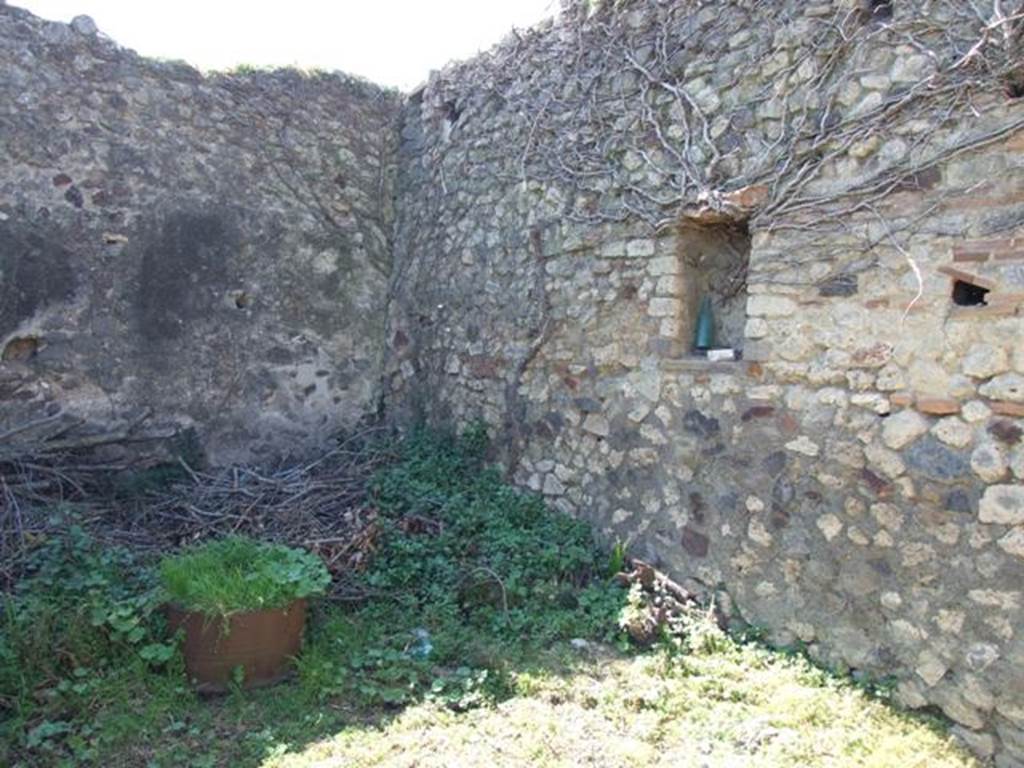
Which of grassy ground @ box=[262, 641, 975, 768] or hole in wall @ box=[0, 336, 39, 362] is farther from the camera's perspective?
hole in wall @ box=[0, 336, 39, 362]

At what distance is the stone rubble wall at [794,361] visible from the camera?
3008mm

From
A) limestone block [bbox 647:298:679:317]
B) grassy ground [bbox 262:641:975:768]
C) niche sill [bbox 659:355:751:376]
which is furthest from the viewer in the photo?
limestone block [bbox 647:298:679:317]

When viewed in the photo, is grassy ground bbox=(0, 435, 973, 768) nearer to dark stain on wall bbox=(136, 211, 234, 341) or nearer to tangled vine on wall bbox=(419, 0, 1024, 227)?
dark stain on wall bbox=(136, 211, 234, 341)

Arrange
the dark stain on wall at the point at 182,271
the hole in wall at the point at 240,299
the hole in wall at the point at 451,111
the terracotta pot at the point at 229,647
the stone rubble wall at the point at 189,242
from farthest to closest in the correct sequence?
the hole in wall at the point at 451,111 → the hole in wall at the point at 240,299 → the dark stain on wall at the point at 182,271 → the stone rubble wall at the point at 189,242 → the terracotta pot at the point at 229,647

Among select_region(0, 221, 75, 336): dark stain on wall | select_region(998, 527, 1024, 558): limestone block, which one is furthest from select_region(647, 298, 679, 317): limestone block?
select_region(0, 221, 75, 336): dark stain on wall

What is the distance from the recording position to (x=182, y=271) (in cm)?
541

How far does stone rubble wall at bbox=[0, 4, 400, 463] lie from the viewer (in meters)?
4.95

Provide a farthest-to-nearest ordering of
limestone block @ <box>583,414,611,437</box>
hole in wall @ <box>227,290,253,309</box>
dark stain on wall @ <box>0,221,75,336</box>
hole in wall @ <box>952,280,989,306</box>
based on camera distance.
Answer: hole in wall @ <box>227,290,253,309</box>, dark stain on wall @ <box>0,221,75,336</box>, limestone block @ <box>583,414,611,437</box>, hole in wall @ <box>952,280,989,306</box>

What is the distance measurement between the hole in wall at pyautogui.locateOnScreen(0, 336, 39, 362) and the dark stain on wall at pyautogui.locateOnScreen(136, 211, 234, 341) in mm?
618

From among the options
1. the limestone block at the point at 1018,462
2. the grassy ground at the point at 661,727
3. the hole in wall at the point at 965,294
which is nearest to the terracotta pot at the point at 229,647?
the grassy ground at the point at 661,727

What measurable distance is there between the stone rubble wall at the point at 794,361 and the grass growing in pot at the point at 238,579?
1698 mm

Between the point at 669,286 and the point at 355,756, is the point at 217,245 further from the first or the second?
the point at 355,756

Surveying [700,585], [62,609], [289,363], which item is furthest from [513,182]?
[62,609]

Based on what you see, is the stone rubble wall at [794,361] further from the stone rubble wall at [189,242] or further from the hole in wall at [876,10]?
the stone rubble wall at [189,242]
